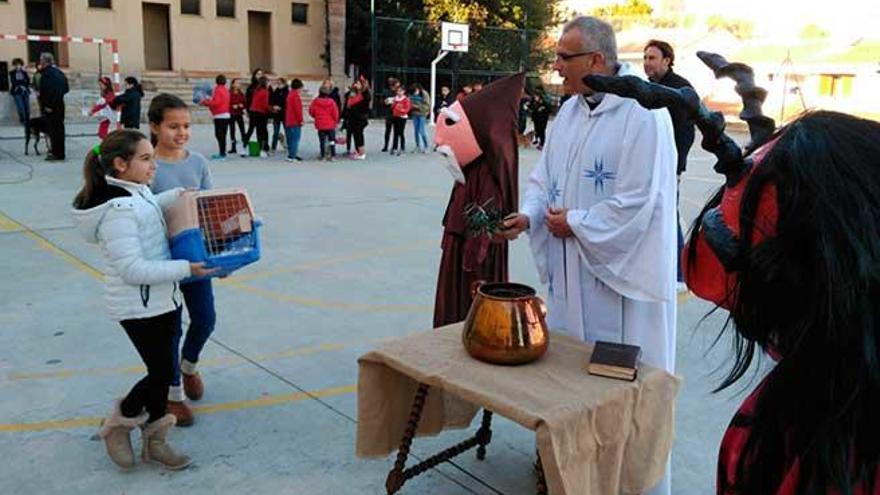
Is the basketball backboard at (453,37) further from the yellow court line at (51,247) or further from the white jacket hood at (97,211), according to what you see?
the white jacket hood at (97,211)

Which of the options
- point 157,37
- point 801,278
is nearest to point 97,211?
point 801,278

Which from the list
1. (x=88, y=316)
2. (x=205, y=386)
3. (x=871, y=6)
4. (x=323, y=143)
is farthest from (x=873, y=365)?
(x=871, y=6)

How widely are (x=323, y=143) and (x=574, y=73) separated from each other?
486 inches

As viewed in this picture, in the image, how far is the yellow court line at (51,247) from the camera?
6410 millimetres

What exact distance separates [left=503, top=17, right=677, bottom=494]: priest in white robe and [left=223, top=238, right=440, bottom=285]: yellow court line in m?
3.81

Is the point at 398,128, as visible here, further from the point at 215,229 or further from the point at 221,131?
the point at 215,229

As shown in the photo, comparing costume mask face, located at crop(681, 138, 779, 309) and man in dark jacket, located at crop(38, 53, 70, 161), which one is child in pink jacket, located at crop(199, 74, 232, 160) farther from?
costume mask face, located at crop(681, 138, 779, 309)

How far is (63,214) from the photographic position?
873 cm

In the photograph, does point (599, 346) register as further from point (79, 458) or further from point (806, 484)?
point (79, 458)

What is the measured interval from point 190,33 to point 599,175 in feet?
90.1

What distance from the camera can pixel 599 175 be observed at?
2.87 metres

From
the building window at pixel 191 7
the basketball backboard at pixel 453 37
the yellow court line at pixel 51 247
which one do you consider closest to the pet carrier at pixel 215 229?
the yellow court line at pixel 51 247

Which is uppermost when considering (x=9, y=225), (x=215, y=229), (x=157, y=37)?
(x=157, y=37)

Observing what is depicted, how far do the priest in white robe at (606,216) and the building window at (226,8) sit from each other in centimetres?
2786
